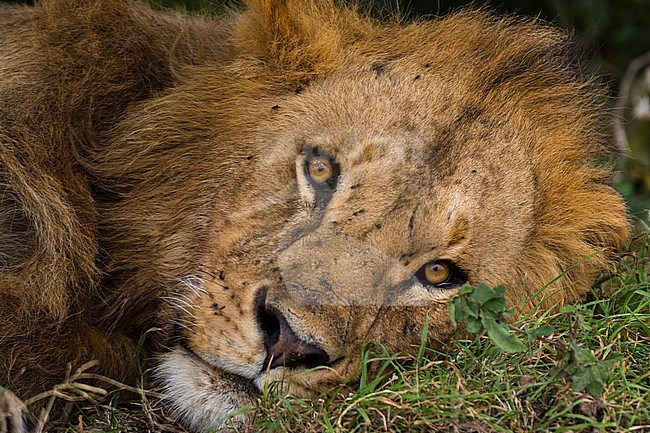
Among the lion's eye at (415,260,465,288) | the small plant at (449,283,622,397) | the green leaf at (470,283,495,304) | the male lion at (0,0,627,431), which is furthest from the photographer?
the lion's eye at (415,260,465,288)

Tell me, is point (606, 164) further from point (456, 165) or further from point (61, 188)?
point (61, 188)

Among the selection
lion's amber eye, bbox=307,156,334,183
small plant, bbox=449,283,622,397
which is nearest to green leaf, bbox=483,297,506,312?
small plant, bbox=449,283,622,397

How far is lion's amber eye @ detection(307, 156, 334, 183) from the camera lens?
300 centimetres

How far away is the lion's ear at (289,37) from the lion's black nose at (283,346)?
103 centimetres

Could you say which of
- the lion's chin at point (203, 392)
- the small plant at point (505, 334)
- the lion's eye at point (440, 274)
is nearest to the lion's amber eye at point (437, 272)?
the lion's eye at point (440, 274)

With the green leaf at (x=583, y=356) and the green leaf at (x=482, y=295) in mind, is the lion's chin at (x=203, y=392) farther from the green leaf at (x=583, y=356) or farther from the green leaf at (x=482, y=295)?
the green leaf at (x=583, y=356)

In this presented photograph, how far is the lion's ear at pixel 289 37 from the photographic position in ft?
10.7

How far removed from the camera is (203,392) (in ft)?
8.88

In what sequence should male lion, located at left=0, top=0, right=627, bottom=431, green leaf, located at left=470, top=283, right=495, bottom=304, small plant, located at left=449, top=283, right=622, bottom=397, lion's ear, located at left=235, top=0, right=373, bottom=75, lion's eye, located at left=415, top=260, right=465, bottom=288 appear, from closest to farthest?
small plant, located at left=449, top=283, right=622, bottom=397, green leaf, located at left=470, top=283, right=495, bottom=304, male lion, located at left=0, top=0, right=627, bottom=431, lion's eye, located at left=415, top=260, right=465, bottom=288, lion's ear, located at left=235, top=0, right=373, bottom=75

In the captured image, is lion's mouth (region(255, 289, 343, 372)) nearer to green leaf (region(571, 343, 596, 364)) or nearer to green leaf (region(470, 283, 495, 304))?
green leaf (region(470, 283, 495, 304))

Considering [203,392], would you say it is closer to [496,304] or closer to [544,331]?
[496,304]

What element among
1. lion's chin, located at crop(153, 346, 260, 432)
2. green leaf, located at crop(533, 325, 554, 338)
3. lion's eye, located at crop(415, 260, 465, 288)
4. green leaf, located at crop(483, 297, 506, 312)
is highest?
green leaf, located at crop(483, 297, 506, 312)

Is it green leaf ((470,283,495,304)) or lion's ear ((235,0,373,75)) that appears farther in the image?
lion's ear ((235,0,373,75))

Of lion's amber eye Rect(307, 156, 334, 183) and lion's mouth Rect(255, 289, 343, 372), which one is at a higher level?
lion's amber eye Rect(307, 156, 334, 183)
